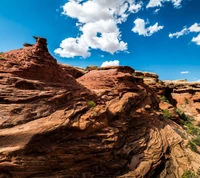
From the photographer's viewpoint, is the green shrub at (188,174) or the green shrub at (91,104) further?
the green shrub at (188,174)

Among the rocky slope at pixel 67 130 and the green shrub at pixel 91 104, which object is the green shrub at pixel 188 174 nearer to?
the rocky slope at pixel 67 130

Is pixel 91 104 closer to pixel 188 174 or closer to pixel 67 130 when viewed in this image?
pixel 67 130

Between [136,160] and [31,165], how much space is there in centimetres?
928

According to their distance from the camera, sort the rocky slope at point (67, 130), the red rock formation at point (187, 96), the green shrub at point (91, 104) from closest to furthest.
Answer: the rocky slope at point (67, 130) → the green shrub at point (91, 104) → the red rock formation at point (187, 96)

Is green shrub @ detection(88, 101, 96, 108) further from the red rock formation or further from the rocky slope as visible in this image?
the red rock formation

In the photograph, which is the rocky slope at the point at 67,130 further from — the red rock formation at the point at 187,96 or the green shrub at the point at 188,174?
the red rock formation at the point at 187,96

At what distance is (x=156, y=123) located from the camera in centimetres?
2361

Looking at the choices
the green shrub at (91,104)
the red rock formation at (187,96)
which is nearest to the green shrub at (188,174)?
the green shrub at (91,104)

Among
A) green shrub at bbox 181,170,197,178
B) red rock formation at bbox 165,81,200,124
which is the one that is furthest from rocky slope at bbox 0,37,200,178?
red rock formation at bbox 165,81,200,124

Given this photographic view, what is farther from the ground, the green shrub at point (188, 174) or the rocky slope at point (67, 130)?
the rocky slope at point (67, 130)

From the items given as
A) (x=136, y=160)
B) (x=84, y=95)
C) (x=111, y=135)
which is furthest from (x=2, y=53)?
(x=136, y=160)

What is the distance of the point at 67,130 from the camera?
12953 mm

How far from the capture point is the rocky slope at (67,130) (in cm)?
1116

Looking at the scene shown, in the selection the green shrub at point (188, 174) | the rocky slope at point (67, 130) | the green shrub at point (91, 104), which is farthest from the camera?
the green shrub at point (188, 174)
